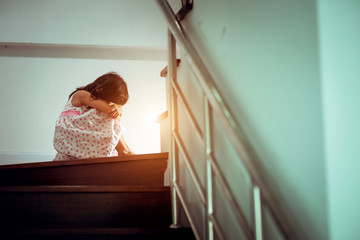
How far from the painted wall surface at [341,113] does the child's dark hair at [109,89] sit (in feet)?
5.47

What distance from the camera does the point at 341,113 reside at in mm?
816

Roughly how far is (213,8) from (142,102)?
241cm

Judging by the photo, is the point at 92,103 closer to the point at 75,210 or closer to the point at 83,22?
the point at 75,210

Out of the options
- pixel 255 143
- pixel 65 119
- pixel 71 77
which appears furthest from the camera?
pixel 71 77

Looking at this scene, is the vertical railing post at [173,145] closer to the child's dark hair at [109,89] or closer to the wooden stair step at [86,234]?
the wooden stair step at [86,234]

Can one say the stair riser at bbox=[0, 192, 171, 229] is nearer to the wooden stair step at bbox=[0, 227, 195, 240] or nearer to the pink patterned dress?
the wooden stair step at bbox=[0, 227, 195, 240]

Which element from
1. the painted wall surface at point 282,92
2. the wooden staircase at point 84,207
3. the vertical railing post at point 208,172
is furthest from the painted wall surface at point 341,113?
the wooden staircase at point 84,207

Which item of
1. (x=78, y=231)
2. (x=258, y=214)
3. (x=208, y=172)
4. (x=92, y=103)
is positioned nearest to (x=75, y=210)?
(x=78, y=231)

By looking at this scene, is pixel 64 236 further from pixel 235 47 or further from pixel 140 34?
pixel 140 34

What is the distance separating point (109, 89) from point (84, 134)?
0.35 meters

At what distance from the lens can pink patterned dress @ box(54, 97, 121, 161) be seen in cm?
219

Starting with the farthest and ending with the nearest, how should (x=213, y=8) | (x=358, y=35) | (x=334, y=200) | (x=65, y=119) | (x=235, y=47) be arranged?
(x=65, y=119), (x=213, y=8), (x=235, y=47), (x=358, y=35), (x=334, y=200)

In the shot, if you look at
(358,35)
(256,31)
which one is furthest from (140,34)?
(358,35)

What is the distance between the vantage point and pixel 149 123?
12.0 ft
